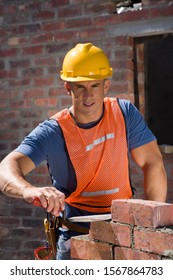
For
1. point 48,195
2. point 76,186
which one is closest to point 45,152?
point 76,186

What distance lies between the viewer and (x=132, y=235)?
2.48m

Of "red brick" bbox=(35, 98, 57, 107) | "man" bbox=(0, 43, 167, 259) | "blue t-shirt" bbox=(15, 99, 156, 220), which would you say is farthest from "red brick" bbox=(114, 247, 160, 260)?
"red brick" bbox=(35, 98, 57, 107)

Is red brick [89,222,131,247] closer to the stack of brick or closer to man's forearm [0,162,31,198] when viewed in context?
the stack of brick

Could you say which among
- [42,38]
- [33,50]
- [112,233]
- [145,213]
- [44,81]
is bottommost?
[112,233]

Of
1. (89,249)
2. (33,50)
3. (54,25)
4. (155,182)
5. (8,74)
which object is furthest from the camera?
(8,74)

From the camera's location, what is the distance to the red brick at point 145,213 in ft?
7.87

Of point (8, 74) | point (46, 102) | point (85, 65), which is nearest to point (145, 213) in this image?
point (85, 65)

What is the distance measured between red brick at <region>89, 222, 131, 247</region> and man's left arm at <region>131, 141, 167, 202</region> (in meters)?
0.90

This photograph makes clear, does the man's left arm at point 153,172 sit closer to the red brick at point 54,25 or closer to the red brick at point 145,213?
the red brick at point 145,213

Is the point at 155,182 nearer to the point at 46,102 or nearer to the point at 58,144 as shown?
the point at 58,144

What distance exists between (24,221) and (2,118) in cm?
110

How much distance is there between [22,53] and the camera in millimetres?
5691

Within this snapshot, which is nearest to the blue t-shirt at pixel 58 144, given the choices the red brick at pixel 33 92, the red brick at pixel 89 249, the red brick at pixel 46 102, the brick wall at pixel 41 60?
the red brick at pixel 89 249

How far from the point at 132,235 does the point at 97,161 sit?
38.9 inches
